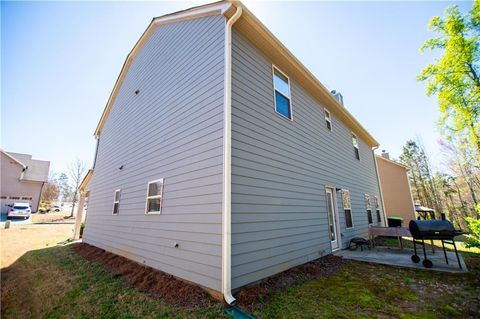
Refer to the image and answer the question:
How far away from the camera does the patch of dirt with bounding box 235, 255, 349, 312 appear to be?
128 inches

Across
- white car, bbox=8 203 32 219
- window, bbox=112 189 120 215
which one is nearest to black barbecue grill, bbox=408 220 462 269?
window, bbox=112 189 120 215

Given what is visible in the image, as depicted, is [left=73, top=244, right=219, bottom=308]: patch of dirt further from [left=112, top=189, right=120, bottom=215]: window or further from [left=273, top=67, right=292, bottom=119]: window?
[left=273, top=67, right=292, bottom=119]: window

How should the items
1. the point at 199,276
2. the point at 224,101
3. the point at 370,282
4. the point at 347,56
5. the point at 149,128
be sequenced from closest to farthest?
the point at 199,276, the point at 224,101, the point at 370,282, the point at 149,128, the point at 347,56

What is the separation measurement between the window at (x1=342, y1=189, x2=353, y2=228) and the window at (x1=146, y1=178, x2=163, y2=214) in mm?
6795

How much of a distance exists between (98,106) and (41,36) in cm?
595

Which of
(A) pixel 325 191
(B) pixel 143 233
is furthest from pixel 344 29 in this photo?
(B) pixel 143 233

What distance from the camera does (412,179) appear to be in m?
25.7

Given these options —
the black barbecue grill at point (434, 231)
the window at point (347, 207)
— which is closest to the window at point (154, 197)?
the black barbecue grill at point (434, 231)

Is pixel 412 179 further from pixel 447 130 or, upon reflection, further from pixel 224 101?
pixel 224 101

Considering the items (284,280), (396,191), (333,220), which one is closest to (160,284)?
(284,280)

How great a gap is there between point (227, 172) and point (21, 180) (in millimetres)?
38132

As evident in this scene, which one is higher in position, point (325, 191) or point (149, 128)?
point (149, 128)

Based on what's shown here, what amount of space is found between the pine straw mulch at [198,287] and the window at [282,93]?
13.5ft

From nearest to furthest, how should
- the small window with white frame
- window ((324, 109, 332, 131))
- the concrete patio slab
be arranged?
the concrete patio slab
the small window with white frame
window ((324, 109, 332, 131))
